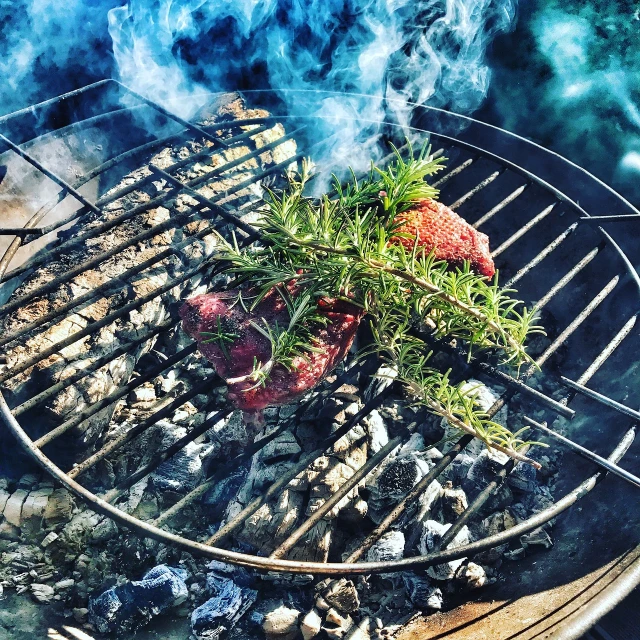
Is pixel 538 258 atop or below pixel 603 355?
atop

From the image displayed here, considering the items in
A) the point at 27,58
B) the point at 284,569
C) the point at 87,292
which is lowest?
the point at 284,569

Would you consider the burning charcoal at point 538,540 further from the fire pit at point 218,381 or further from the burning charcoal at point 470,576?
the burning charcoal at point 470,576

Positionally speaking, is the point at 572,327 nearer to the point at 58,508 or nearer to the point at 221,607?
the point at 221,607

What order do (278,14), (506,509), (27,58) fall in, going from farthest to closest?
(278,14)
(27,58)
(506,509)

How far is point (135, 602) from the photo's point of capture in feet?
9.21

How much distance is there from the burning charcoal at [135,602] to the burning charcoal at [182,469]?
1.52 ft

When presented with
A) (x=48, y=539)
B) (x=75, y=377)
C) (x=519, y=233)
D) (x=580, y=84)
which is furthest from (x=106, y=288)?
(x=580, y=84)

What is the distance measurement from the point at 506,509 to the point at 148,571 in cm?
190

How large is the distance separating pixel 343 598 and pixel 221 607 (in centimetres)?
59

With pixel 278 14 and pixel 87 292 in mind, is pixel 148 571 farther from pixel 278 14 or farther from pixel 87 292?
pixel 278 14

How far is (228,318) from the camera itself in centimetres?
267

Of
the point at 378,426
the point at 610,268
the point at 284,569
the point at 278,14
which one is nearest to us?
the point at 284,569

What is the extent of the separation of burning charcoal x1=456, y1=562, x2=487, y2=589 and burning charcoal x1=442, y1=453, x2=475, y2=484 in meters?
0.48

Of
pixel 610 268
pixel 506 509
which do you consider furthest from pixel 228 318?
pixel 610 268
